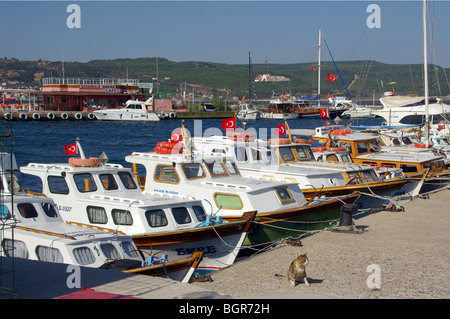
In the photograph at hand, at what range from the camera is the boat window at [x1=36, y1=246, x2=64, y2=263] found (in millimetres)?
11507

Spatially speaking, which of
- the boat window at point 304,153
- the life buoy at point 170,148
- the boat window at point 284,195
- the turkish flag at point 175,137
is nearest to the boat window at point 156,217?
the boat window at point 284,195

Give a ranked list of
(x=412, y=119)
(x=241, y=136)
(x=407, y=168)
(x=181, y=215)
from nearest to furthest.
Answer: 1. (x=181, y=215)
2. (x=241, y=136)
3. (x=407, y=168)
4. (x=412, y=119)

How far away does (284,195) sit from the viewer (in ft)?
57.9

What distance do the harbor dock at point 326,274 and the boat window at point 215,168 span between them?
429 centimetres

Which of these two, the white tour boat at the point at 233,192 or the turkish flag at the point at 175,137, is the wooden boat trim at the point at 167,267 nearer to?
the white tour boat at the point at 233,192

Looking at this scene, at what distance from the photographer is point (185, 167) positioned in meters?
17.7

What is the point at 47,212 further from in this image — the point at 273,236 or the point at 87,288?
the point at 273,236

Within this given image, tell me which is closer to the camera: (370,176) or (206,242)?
(206,242)

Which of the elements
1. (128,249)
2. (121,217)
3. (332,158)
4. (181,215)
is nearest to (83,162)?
(121,217)

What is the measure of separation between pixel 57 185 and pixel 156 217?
3.12 m

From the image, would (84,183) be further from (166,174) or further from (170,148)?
(170,148)

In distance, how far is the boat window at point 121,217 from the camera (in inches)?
565
